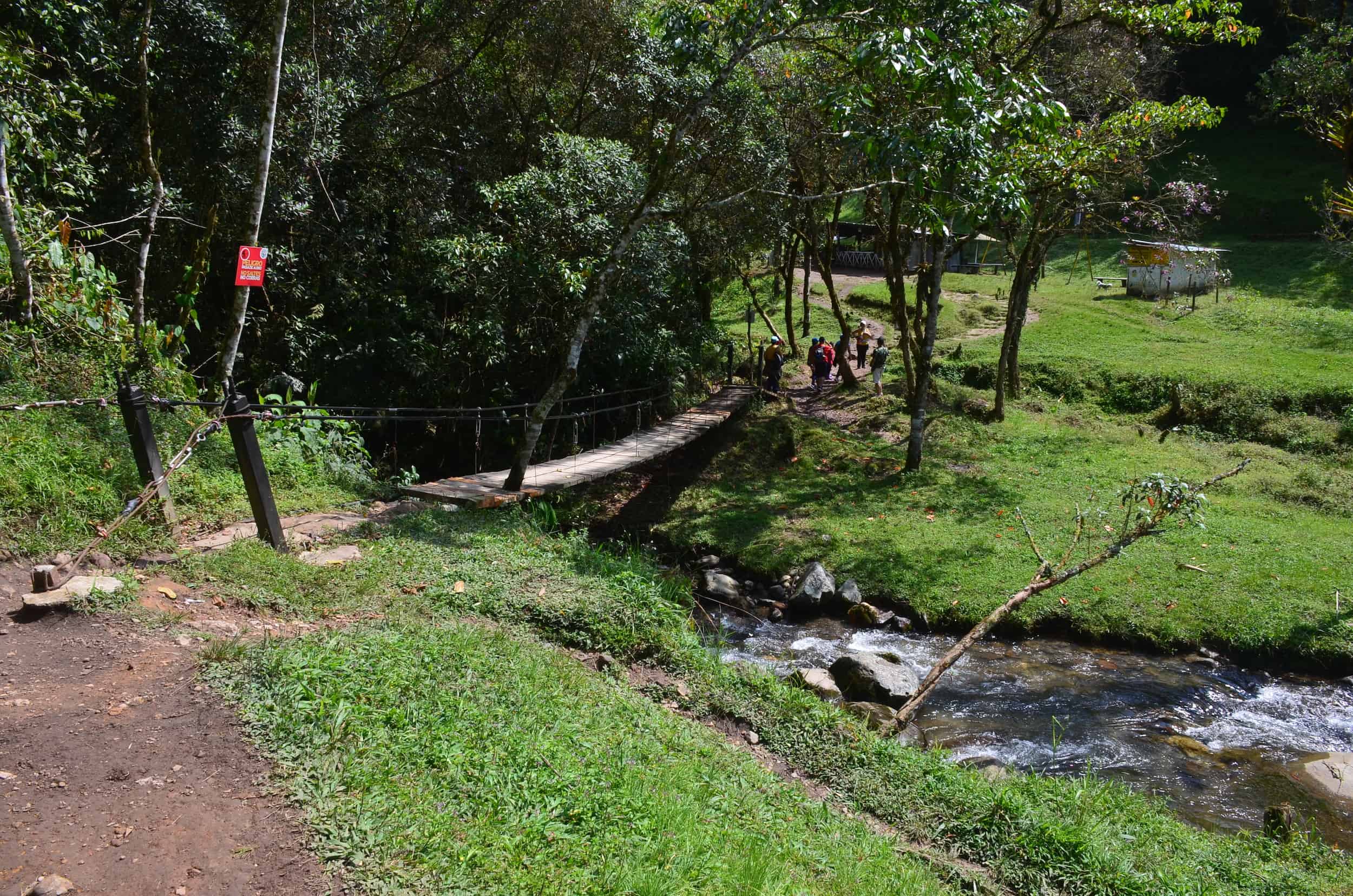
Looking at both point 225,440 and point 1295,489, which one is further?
point 1295,489

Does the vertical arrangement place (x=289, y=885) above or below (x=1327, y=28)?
below

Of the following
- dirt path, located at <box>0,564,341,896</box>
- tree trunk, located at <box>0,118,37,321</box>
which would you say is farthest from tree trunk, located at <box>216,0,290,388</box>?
dirt path, located at <box>0,564,341,896</box>

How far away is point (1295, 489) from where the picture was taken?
41.8ft

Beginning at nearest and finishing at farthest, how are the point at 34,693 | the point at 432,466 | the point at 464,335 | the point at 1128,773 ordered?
1. the point at 34,693
2. the point at 1128,773
3. the point at 464,335
4. the point at 432,466

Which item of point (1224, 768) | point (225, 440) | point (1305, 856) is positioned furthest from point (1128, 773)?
point (225, 440)

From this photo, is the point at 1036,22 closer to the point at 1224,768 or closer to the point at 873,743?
the point at 1224,768

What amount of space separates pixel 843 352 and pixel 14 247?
1472 cm

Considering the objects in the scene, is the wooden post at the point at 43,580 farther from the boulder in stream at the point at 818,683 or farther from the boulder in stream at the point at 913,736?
the boulder in stream at the point at 913,736

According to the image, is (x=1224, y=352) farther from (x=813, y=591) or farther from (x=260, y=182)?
(x=260, y=182)

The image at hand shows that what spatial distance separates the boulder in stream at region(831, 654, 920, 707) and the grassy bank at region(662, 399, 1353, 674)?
6.98ft

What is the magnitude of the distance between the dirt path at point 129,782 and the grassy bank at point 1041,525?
26.0 feet

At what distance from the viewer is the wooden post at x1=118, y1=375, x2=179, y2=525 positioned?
19.2 ft

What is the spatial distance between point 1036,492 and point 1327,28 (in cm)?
854

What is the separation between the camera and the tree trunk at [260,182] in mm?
8023
